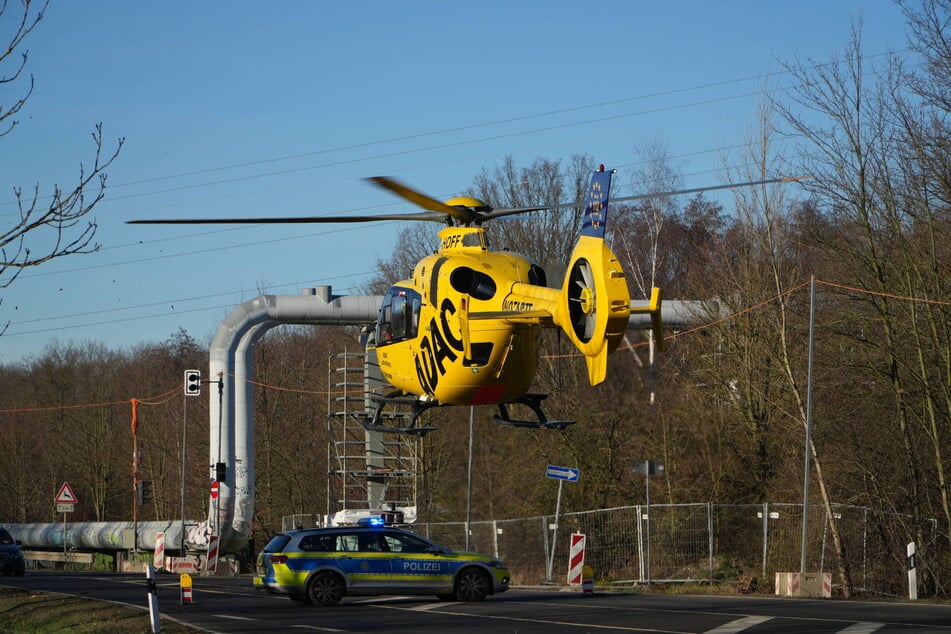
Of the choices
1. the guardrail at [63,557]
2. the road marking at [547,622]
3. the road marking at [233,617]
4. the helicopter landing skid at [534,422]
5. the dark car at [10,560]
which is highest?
the helicopter landing skid at [534,422]

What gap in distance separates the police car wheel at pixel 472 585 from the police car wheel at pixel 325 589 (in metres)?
2.30

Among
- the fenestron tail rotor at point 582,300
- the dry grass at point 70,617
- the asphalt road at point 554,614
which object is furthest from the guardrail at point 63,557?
the fenestron tail rotor at point 582,300

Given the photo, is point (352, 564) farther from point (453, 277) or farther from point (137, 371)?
point (137, 371)

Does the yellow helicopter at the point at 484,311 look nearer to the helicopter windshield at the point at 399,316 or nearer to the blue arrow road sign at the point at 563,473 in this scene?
the helicopter windshield at the point at 399,316

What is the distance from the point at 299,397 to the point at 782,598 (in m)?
37.0

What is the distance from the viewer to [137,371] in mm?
81688

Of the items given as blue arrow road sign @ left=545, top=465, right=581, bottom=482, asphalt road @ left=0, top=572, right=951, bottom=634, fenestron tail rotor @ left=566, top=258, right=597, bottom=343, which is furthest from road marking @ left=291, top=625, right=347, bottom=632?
blue arrow road sign @ left=545, top=465, right=581, bottom=482

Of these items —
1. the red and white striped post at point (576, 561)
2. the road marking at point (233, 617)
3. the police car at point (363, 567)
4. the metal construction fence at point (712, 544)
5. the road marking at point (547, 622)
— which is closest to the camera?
the road marking at point (547, 622)

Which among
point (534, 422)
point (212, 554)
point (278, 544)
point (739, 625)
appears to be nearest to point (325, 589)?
point (278, 544)

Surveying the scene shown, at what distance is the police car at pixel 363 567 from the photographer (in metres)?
22.8

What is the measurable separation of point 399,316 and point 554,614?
626 cm

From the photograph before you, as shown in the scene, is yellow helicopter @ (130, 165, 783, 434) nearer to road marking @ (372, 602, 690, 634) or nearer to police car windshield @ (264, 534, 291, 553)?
police car windshield @ (264, 534, 291, 553)

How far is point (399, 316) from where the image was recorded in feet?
75.7

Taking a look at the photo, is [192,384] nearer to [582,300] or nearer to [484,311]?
[484,311]
